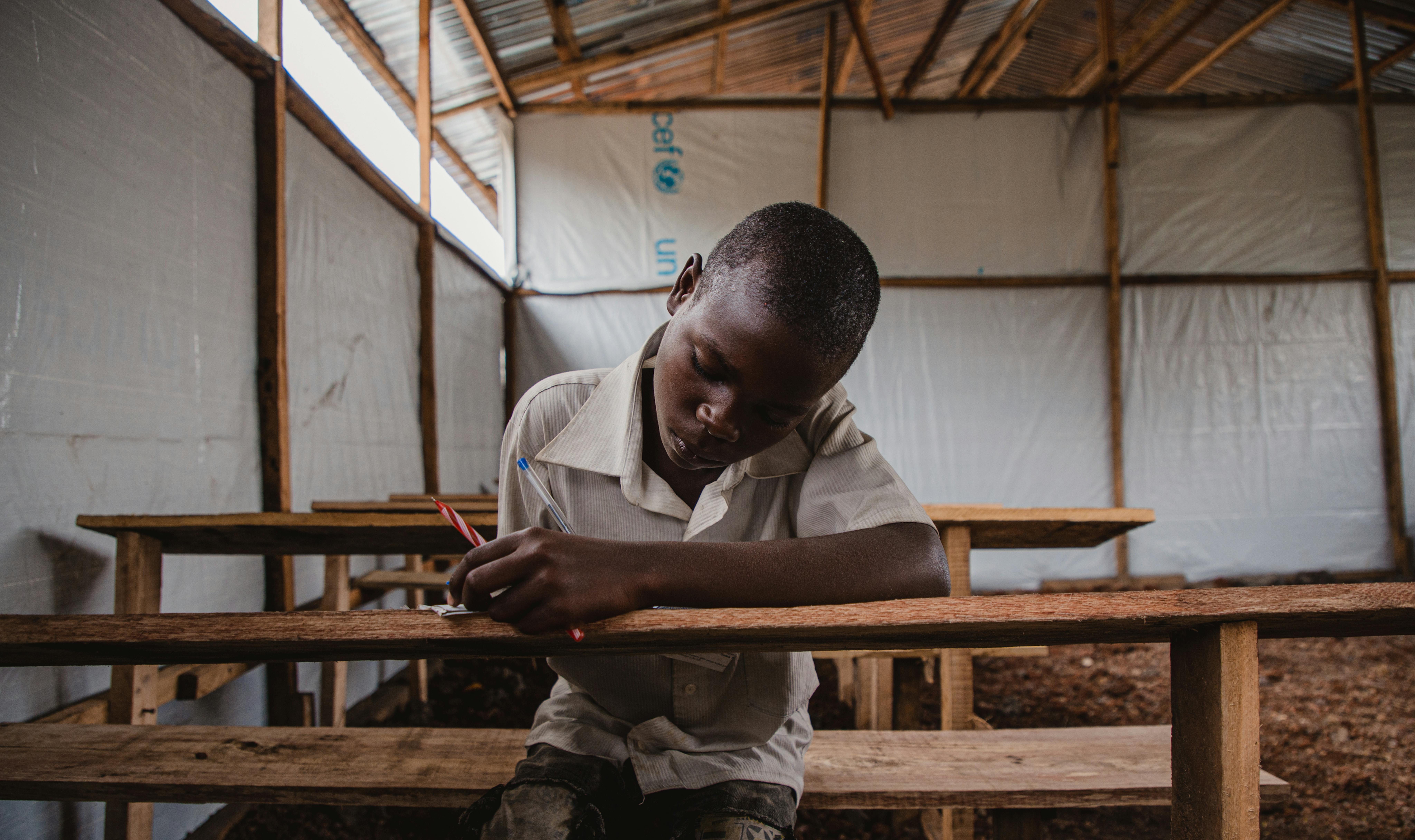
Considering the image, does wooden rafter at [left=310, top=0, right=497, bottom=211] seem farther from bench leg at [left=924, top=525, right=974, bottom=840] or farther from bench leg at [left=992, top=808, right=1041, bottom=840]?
bench leg at [left=992, top=808, right=1041, bottom=840]

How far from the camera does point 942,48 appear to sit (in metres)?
7.50

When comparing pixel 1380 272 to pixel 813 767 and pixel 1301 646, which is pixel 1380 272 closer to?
pixel 1301 646

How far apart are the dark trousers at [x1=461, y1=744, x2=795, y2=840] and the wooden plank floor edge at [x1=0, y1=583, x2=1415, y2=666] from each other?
0.96ft

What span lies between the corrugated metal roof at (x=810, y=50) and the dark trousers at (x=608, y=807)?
488cm

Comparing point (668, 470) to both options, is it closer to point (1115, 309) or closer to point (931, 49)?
point (1115, 309)

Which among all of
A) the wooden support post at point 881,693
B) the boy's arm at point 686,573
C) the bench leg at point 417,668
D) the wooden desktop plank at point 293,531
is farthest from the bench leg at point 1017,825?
the bench leg at point 417,668

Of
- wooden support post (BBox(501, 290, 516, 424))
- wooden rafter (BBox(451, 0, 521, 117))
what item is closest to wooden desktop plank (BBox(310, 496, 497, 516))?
wooden rafter (BBox(451, 0, 521, 117))

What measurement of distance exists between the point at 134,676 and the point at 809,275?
6.86ft

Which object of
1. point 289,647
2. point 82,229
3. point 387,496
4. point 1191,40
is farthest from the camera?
point 1191,40

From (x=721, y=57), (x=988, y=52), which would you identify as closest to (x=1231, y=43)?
(x=988, y=52)

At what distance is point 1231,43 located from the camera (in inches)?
270

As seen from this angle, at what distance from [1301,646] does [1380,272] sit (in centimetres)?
380

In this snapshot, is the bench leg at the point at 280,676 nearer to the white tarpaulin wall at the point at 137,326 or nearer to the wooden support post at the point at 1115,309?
the white tarpaulin wall at the point at 137,326


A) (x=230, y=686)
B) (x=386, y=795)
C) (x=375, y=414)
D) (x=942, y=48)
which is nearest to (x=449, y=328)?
(x=375, y=414)
